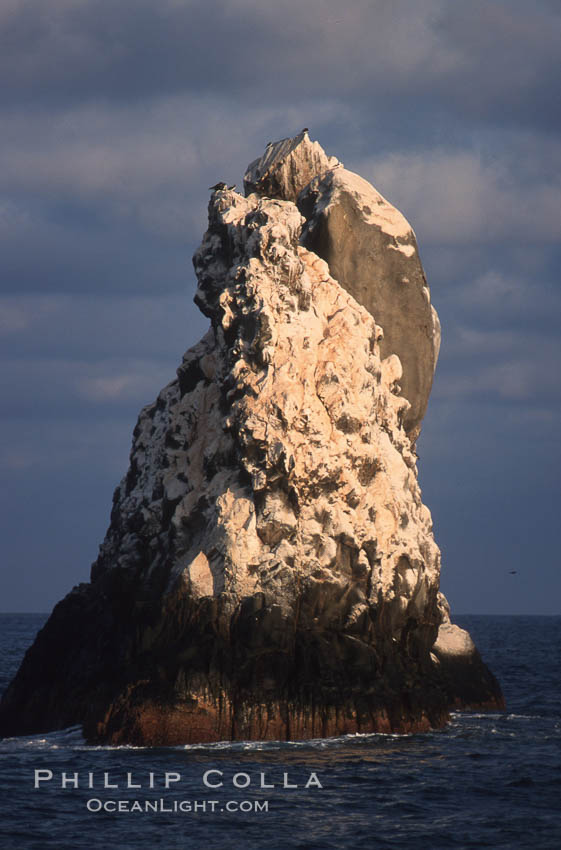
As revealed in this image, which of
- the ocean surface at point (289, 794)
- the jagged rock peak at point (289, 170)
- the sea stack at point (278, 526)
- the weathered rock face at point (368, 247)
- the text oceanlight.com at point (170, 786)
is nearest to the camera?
the ocean surface at point (289, 794)

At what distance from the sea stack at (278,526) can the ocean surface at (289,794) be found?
1559 mm

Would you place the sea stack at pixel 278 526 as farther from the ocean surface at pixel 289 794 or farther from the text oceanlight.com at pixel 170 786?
the text oceanlight.com at pixel 170 786

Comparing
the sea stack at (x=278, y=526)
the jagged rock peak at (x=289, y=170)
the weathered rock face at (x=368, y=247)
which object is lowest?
the sea stack at (x=278, y=526)

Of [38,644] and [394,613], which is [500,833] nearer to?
[394,613]

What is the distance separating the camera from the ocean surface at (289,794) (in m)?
25.1

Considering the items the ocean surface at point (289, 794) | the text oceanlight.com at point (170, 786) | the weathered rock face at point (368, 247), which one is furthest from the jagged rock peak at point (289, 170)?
the text oceanlight.com at point (170, 786)

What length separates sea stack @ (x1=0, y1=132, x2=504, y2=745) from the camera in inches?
1364

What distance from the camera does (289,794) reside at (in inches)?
1119

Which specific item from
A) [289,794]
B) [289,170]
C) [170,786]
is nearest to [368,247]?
[289,170]

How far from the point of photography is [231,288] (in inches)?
1560

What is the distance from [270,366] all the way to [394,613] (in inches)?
362

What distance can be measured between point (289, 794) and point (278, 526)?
10094mm

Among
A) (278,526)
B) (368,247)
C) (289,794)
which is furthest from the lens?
(368,247)

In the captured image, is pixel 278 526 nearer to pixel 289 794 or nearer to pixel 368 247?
pixel 289 794
